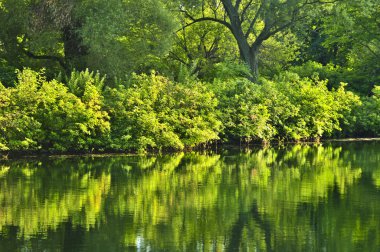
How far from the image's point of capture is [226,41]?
43.6 meters

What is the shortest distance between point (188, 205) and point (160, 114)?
41.9 feet

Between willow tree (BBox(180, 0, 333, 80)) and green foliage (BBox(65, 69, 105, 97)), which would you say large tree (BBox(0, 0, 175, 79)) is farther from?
willow tree (BBox(180, 0, 333, 80))

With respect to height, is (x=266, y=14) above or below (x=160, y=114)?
above

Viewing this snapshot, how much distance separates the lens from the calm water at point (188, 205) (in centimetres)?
1033

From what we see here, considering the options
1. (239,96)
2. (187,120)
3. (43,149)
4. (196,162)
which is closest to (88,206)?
(196,162)

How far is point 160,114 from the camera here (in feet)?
85.6

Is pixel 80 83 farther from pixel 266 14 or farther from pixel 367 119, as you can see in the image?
pixel 367 119

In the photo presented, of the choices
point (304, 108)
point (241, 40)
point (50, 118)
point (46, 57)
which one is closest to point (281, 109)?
point (304, 108)

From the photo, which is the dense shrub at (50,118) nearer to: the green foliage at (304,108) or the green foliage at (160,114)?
the green foliage at (160,114)

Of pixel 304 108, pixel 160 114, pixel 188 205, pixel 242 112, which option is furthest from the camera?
pixel 304 108

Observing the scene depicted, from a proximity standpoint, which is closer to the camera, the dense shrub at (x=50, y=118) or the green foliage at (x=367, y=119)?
the dense shrub at (x=50, y=118)

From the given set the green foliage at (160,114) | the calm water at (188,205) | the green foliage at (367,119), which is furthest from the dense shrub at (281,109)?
the calm water at (188,205)

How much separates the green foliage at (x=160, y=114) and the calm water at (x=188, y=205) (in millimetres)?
2669

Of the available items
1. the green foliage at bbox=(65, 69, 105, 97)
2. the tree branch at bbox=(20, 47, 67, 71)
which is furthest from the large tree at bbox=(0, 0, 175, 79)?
the green foliage at bbox=(65, 69, 105, 97)
